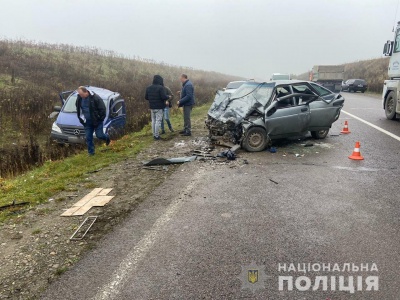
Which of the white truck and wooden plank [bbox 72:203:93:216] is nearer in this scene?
wooden plank [bbox 72:203:93:216]

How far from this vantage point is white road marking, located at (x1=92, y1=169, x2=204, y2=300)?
275 centimetres

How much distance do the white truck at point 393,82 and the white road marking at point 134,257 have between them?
1079 cm

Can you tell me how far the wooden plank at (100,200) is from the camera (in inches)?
187

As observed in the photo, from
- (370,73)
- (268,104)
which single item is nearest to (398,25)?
(268,104)

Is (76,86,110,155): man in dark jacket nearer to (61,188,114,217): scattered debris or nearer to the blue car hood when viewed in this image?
the blue car hood

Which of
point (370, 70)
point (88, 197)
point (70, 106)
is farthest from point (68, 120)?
point (370, 70)

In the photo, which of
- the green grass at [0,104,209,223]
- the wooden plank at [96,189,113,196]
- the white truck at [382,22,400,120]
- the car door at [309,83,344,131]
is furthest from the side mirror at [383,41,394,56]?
the wooden plank at [96,189,113,196]

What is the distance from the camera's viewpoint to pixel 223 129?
7922 millimetres

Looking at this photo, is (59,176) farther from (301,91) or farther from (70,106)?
(301,91)

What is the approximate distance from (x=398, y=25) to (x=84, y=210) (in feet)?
42.7

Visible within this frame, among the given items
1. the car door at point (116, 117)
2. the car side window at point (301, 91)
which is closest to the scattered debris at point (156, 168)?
the car door at point (116, 117)

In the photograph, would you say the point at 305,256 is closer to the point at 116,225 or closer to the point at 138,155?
the point at 116,225

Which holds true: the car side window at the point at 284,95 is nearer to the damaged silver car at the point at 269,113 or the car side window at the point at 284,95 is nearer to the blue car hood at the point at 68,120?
the damaged silver car at the point at 269,113

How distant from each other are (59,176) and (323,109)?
22.6ft
